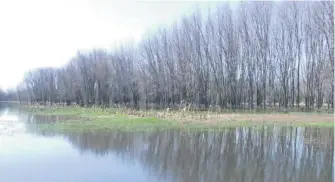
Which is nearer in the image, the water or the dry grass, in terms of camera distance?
the water

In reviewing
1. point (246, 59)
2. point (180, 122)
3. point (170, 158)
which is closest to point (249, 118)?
point (180, 122)

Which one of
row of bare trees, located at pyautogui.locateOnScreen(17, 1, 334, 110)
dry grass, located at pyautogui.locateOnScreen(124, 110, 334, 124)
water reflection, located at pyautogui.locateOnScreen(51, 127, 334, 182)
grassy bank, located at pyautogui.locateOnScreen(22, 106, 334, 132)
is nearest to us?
water reflection, located at pyautogui.locateOnScreen(51, 127, 334, 182)

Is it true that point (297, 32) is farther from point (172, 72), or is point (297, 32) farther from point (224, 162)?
point (224, 162)

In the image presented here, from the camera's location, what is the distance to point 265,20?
52125 mm

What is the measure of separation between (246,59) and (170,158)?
43400mm

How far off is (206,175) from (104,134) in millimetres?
11863

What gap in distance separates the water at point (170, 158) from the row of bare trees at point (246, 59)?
92.6ft

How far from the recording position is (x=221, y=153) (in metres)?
13.8

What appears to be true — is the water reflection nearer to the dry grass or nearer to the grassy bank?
the grassy bank

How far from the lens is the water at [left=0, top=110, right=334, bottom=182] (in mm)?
10227

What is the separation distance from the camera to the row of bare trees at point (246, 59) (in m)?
48.0

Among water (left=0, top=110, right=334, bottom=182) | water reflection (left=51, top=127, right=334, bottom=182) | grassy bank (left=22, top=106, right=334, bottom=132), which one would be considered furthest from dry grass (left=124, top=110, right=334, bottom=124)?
water (left=0, top=110, right=334, bottom=182)

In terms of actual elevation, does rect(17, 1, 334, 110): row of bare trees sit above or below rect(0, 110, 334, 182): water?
above

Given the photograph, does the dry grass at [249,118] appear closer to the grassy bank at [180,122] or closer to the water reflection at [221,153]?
the grassy bank at [180,122]
